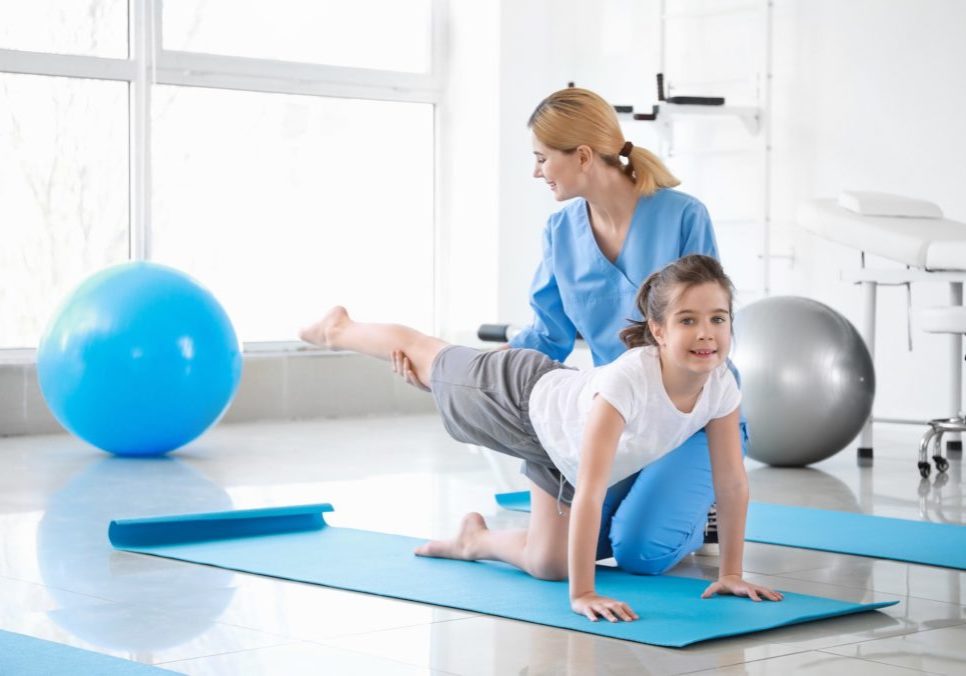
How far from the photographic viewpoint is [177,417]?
15.1 ft

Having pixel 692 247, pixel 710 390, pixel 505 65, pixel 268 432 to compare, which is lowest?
pixel 268 432

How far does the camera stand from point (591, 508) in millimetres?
2283

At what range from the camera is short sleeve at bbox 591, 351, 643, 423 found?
2.32 meters

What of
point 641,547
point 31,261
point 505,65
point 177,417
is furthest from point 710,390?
point 505,65

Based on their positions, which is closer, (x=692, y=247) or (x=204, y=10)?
(x=692, y=247)

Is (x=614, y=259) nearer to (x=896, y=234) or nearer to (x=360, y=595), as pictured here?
(x=360, y=595)

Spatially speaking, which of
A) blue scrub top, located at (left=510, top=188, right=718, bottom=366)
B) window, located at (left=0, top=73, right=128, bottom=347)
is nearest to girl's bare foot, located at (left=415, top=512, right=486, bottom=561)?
blue scrub top, located at (left=510, top=188, right=718, bottom=366)

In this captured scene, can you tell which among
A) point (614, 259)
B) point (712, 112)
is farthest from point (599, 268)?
point (712, 112)

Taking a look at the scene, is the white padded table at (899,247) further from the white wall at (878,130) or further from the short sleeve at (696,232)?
the short sleeve at (696,232)

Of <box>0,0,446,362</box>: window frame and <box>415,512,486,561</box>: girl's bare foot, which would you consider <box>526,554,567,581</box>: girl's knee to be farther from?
<box>0,0,446,362</box>: window frame

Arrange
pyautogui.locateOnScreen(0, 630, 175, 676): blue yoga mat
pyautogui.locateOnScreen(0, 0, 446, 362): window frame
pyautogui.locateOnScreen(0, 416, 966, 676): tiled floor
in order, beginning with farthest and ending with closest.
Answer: pyautogui.locateOnScreen(0, 0, 446, 362): window frame
pyautogui.locateOnScreen(0, 416, 966, 676): tiled floor
pyautogui.locateOnScreen(0, 630, 175, 676): blue yoga mat

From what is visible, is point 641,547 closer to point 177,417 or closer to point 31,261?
point 177,417

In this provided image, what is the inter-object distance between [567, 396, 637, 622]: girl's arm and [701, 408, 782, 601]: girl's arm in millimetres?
251

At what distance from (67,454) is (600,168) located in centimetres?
281
